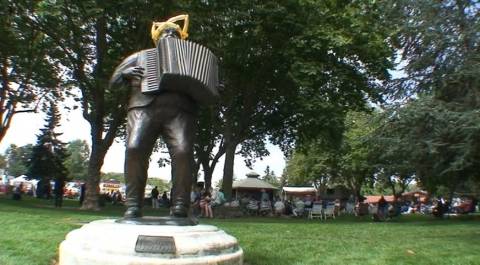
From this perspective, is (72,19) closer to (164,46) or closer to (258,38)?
(258,38)

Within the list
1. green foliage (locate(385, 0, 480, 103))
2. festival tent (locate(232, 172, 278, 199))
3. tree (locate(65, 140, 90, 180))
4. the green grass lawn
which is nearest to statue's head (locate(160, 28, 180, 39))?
the green grass lawn

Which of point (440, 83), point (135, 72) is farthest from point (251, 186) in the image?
point (135, 72)

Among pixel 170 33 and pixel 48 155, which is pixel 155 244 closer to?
pixel 170 33

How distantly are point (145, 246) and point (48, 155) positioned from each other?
43.5 metres

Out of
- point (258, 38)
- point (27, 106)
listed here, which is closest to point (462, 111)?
point (258, 38)

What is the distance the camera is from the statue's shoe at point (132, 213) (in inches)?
283

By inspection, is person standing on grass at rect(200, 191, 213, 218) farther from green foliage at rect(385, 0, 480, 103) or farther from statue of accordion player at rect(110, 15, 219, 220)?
statue of accordion player at rect(110, 15, 219, 220)

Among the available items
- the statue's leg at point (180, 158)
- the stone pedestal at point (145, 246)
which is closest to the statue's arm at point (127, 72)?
the statue's leg at point (180, 158)

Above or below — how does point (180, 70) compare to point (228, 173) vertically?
below

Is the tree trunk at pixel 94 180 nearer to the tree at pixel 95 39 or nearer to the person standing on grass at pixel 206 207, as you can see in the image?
the tree at pixel 95 39

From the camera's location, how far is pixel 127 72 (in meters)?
7.53

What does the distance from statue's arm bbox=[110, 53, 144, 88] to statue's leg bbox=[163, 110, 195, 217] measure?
748 mm

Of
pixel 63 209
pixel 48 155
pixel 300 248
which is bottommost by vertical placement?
pixel 300 248

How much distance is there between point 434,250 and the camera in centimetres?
1028
